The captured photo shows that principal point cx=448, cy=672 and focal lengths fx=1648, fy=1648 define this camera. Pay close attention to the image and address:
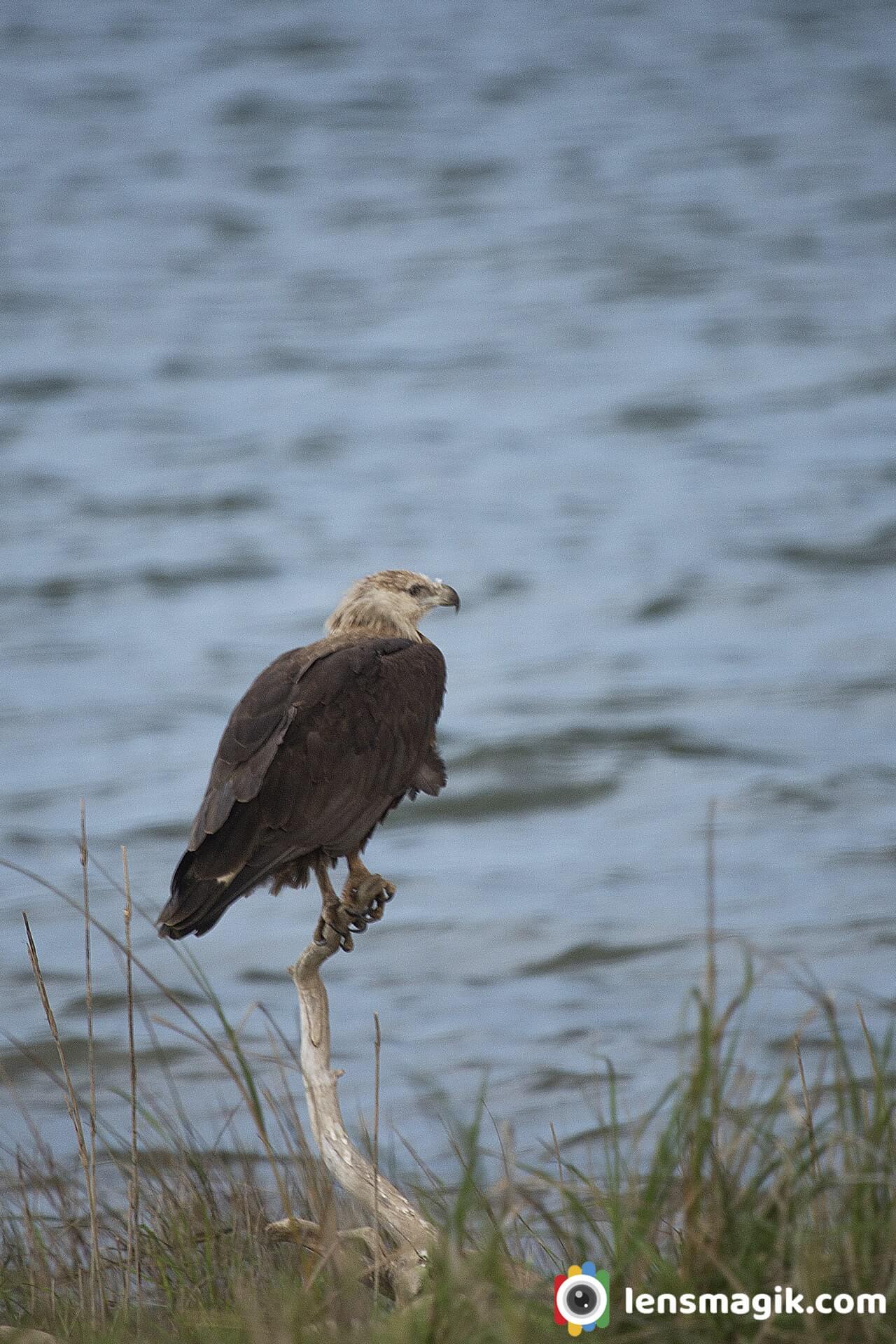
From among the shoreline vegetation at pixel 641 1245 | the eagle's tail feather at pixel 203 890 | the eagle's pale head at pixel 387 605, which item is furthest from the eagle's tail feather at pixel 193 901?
the eagle's pale head at pixel 387 605

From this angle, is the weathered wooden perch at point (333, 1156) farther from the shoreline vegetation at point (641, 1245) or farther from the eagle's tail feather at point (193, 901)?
the eagle's tail feather at point (193, 901)

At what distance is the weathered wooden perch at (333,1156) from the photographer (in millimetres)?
3412

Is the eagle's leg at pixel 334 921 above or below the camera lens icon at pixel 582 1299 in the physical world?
above

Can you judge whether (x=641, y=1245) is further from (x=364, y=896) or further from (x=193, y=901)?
(x=193, y=901)

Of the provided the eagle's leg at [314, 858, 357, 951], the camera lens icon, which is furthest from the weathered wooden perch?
the camera lens icon

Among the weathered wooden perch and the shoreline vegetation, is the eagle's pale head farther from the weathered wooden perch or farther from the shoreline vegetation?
the shoreline vegetation

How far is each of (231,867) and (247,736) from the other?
1.09ft

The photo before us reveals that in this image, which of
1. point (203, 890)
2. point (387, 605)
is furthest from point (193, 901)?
point (387, 605)

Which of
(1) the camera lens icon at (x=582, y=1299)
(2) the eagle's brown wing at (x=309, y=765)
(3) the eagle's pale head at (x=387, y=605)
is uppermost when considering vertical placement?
(3) the eagle's pale head at (x=387, y=605)

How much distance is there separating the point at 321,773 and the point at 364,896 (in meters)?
0.29

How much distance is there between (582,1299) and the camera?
2.70m

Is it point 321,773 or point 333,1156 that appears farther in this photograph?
point 321,773

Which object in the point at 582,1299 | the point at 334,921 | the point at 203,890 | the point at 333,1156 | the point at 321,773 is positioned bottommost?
the point at 333,1156

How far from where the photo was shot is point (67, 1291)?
352cm
